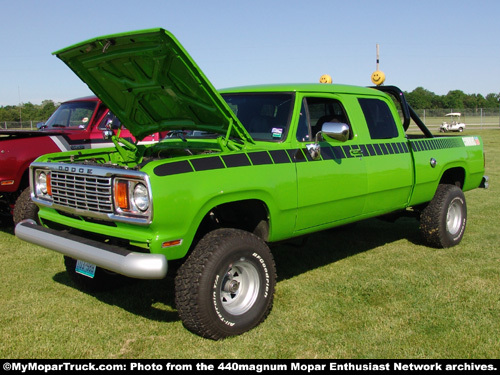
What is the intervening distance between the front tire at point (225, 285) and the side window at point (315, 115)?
3.78ft

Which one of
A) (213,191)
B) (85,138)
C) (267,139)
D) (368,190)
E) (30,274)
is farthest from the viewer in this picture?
(85,138)

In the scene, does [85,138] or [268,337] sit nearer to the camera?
[268,337]

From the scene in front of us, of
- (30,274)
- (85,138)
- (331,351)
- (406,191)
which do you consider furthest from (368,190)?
(85,138)

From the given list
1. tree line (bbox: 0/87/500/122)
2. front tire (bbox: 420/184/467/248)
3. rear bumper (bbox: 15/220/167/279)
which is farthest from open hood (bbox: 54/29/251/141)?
tree line (bbox: 0/87/500/122)

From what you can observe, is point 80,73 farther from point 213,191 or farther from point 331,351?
point 331,351

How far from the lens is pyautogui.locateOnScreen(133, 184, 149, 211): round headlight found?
3.38 metres

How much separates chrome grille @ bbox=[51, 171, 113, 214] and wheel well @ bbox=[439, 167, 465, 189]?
182 inches

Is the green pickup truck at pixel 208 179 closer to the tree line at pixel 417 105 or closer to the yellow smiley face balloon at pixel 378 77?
the yellow smiley face balloon at pixel 378 77

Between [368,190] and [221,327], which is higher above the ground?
[368,190]

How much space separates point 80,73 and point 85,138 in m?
3.46

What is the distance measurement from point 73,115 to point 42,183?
4.27 meters

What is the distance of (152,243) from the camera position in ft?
10.9

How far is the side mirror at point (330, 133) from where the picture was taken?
13.7ft
